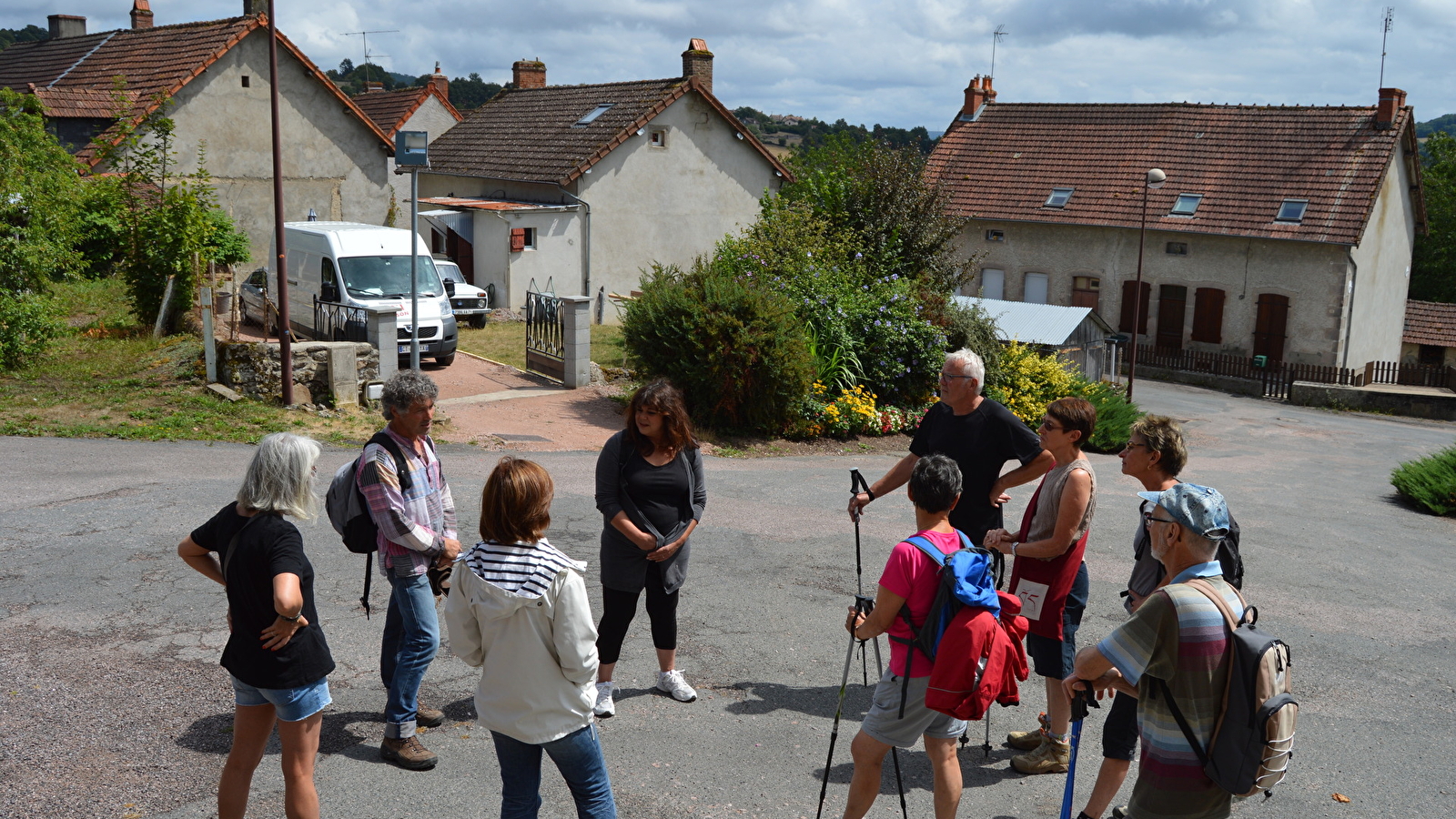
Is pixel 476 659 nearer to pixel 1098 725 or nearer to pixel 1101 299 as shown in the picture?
pixel 1098 725

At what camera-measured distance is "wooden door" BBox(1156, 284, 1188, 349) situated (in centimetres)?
3416

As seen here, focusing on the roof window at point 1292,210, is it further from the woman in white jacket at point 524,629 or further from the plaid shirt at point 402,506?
the woman in white jacket at point 524,629

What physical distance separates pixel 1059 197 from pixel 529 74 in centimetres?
1799

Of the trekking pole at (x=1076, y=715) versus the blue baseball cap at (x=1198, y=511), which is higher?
the blue baseball cap at (x=1198, y=511)

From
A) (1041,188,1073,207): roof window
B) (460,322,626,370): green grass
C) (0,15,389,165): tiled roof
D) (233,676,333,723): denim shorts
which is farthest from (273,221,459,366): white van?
(1041,188,1073,207): roof window

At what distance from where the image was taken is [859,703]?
590 cm

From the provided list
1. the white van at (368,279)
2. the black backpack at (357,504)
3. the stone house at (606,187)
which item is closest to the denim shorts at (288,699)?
the black backpack at (357,504)

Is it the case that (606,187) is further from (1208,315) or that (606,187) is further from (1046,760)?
(1046,760)

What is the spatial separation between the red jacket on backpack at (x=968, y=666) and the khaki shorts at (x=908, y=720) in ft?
0.23

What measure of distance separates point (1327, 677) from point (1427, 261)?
163ft

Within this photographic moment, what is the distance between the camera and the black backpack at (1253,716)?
3191 millimetres

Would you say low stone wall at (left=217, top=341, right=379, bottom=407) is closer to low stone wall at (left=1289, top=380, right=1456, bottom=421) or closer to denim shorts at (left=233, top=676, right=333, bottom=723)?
denim shorts at (left=233, top=676, right=333, bottom=723)

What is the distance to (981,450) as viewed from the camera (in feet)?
18.1

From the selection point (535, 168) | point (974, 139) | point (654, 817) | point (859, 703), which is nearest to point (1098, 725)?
point (859, 703)
